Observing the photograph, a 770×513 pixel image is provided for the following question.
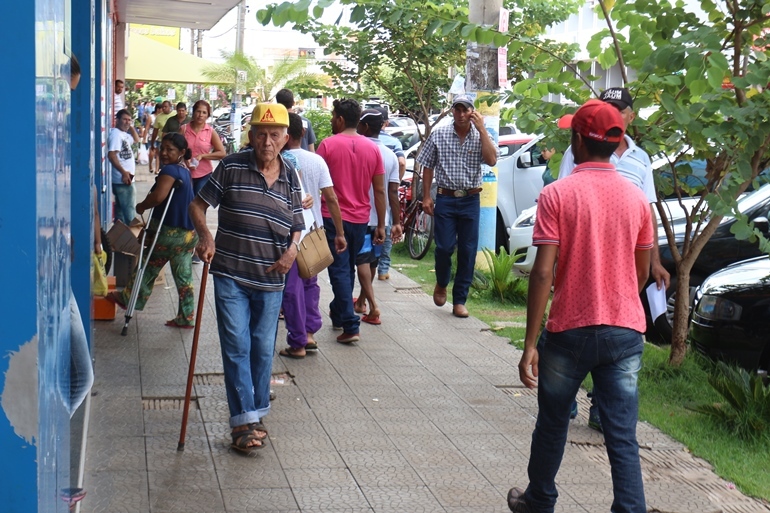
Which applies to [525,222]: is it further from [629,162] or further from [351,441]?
[351,441]

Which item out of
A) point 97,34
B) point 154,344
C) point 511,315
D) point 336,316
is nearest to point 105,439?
point 154,344

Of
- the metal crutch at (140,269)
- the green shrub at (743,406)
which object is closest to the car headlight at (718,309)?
the green shrub at (743,406)

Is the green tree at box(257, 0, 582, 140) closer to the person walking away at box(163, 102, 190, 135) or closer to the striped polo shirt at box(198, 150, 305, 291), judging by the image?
the person walking away at box(163, 102, 190, 135)

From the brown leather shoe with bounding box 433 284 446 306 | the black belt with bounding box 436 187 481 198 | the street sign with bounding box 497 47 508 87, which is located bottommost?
the brown leather shoe with bounding box 433 284 446 306

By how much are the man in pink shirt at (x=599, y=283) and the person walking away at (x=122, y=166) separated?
9.83 metres

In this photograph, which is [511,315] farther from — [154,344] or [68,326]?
[68,326]

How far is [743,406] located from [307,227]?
3091 mm

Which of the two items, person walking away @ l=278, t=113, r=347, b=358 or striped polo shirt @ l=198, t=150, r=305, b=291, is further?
person walking away @ l=278, t=113, r=347, b=358

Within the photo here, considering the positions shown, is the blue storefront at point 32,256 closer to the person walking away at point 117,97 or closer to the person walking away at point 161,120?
the person walking away at point 117,97

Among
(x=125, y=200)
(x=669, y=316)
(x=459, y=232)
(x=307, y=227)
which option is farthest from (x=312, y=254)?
(x=125, y=200)

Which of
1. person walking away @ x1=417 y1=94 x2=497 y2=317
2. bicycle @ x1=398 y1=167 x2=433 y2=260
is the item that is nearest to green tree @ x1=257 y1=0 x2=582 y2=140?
bicycle @ x1=398 y1=167 x2=433 y2=260

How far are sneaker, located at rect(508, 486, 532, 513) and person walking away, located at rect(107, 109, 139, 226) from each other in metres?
9.46

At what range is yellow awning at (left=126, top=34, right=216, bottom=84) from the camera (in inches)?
946

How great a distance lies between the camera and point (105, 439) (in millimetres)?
5699
